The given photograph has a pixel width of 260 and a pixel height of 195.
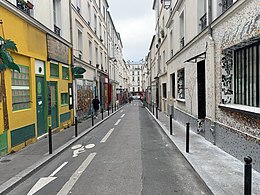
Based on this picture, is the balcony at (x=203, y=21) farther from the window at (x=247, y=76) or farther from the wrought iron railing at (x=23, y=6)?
the wrought iron railing at (x=23, y=6)

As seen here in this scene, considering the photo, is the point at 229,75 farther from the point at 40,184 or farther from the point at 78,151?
the point at 40,184

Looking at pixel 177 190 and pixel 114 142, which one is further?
pixel 114 142

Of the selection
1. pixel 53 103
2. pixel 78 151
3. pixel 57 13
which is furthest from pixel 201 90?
pixel 57 13

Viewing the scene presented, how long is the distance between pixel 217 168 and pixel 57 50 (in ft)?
29.9

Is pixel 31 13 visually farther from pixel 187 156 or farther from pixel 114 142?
pixel 187 156

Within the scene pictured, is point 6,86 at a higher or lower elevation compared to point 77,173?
higher

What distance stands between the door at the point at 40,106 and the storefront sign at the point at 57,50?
1404 millimetres

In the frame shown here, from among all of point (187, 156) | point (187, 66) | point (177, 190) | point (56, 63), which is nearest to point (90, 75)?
point (56, 63)

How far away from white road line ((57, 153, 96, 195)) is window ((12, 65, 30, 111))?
3.08 metres

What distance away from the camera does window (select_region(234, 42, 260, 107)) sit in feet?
18.2

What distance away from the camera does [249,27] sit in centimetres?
511

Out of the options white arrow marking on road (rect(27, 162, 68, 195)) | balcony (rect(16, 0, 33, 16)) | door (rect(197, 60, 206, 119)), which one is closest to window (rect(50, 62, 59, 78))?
balcony (rect(16, 0, 33, 16))

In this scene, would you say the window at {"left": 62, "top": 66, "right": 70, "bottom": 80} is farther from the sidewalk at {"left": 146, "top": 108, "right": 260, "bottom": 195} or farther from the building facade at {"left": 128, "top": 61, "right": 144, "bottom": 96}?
the building facade at {"left": 128, "top": 61, "right": 144, "bottom": 96}

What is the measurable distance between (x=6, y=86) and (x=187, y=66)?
814 centimetres
